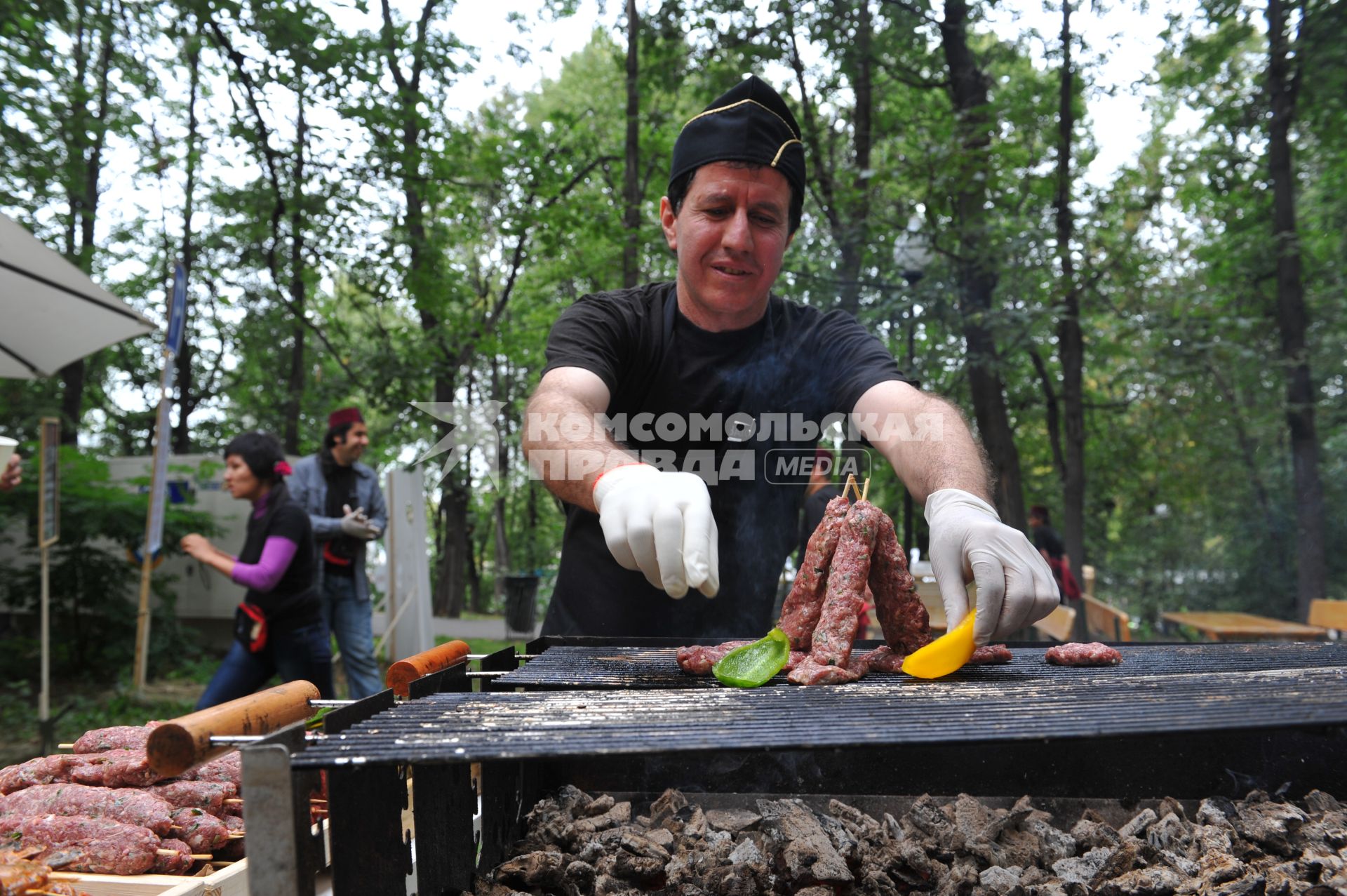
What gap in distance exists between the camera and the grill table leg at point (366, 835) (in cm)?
152

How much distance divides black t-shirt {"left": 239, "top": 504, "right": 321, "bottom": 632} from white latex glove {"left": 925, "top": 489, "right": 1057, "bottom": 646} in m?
4.83

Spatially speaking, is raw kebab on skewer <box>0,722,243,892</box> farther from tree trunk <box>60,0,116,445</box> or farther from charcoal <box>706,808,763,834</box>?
tree trunk <box>60,0,116,445</box>

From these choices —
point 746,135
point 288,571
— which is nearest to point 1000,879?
point 746,135

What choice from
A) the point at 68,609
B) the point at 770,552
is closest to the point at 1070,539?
the point at 770,552

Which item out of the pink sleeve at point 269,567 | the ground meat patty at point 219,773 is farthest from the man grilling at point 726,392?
the pink sleeve at point 269,567

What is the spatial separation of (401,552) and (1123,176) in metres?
9.90

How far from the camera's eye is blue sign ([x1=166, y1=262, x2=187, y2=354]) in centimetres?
728

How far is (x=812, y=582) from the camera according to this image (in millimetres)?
2539

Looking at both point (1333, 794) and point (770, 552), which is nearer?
point (1333, 794)

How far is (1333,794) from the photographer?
228cm

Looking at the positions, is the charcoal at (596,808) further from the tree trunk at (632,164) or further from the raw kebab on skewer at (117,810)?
the tree trunk at (632,164)

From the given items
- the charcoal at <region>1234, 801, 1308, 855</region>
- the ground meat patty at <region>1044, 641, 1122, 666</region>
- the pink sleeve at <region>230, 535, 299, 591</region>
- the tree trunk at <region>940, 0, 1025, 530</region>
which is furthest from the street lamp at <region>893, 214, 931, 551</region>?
the charcoal at <region>1234, 801, 1308, 855</region>

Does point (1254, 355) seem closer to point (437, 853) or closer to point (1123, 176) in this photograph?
point (1123, 176)

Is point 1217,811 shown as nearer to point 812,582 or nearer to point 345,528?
point 812,582
